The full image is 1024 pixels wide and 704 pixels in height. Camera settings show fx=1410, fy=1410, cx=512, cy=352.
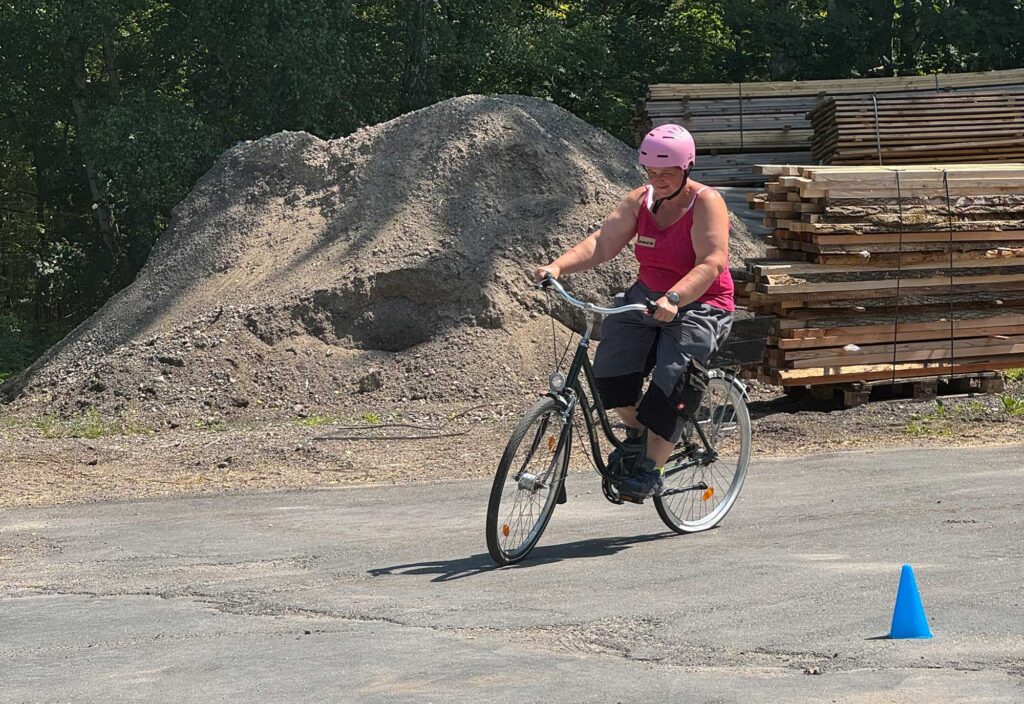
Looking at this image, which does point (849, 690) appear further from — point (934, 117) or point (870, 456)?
point (934, 117)

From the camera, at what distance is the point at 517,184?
56.9ft

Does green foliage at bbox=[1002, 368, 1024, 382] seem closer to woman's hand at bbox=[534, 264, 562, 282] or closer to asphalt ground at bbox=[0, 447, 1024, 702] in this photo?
asphalt ground at bbox=[0, 447, 1024, 702]

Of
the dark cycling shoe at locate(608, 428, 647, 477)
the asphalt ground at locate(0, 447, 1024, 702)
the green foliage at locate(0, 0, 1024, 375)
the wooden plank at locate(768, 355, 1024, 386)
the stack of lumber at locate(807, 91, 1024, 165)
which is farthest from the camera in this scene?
the green foliage at locate(0, 0, 1024, 375)

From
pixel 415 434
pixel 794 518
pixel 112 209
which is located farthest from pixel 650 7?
pixel 794 518

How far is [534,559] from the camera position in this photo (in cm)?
698

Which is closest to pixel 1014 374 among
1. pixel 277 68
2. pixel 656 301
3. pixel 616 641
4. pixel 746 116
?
pixel 656 301

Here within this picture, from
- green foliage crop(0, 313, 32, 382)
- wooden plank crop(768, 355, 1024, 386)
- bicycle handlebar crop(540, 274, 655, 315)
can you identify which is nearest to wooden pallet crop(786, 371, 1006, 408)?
wooden plank crop(768, 355, 1024, 386)

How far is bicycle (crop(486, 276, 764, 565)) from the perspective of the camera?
6574 millimetres

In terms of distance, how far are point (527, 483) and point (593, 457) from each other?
1.41 feet

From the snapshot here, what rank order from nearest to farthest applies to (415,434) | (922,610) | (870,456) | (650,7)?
(922,610)
(870,456)
(415,434)
(650,7)

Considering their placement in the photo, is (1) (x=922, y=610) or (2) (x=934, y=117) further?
(2) (x=934, y=117)

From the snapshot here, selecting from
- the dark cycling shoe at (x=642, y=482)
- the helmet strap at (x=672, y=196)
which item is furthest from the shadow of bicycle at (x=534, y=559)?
the helmet strap at (x=672, y=196)

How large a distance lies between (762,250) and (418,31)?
8.25m

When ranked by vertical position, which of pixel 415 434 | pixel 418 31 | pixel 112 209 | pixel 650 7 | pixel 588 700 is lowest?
pixel 588 700
